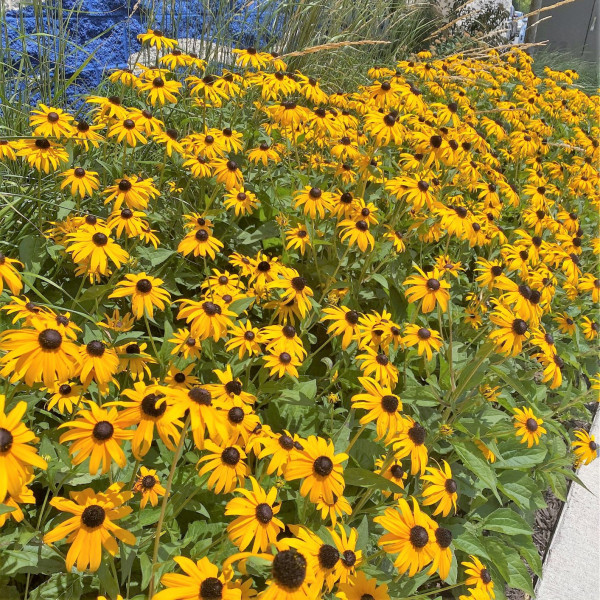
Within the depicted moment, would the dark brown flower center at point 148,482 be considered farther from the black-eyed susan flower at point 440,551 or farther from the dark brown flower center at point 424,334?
the dark brown flower center at point 424,334

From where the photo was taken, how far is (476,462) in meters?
1.96

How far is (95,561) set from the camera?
42.5 inches

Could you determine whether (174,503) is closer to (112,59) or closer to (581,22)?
(112,59)

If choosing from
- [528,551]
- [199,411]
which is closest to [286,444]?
[199,411]

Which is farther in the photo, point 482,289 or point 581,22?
point 581,22

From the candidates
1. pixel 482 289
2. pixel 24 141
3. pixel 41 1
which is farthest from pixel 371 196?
pixel 41 1

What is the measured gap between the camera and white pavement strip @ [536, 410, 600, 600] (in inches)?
88.4

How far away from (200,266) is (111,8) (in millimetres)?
2663

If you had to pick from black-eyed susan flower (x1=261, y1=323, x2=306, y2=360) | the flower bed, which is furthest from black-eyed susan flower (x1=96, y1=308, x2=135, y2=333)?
black-eyed susan flower (x1=261, y1=323, x2=306, y2=360)

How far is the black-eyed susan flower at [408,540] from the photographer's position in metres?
1.30

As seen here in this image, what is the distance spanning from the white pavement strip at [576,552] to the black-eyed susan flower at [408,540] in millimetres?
1241

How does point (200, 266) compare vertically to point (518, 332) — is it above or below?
below

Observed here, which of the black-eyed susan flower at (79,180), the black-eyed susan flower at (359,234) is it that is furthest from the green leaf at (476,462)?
the black-eyed susan flower at (79,180)

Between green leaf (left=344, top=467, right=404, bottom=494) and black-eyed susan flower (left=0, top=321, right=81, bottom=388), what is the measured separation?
793 millimetres
